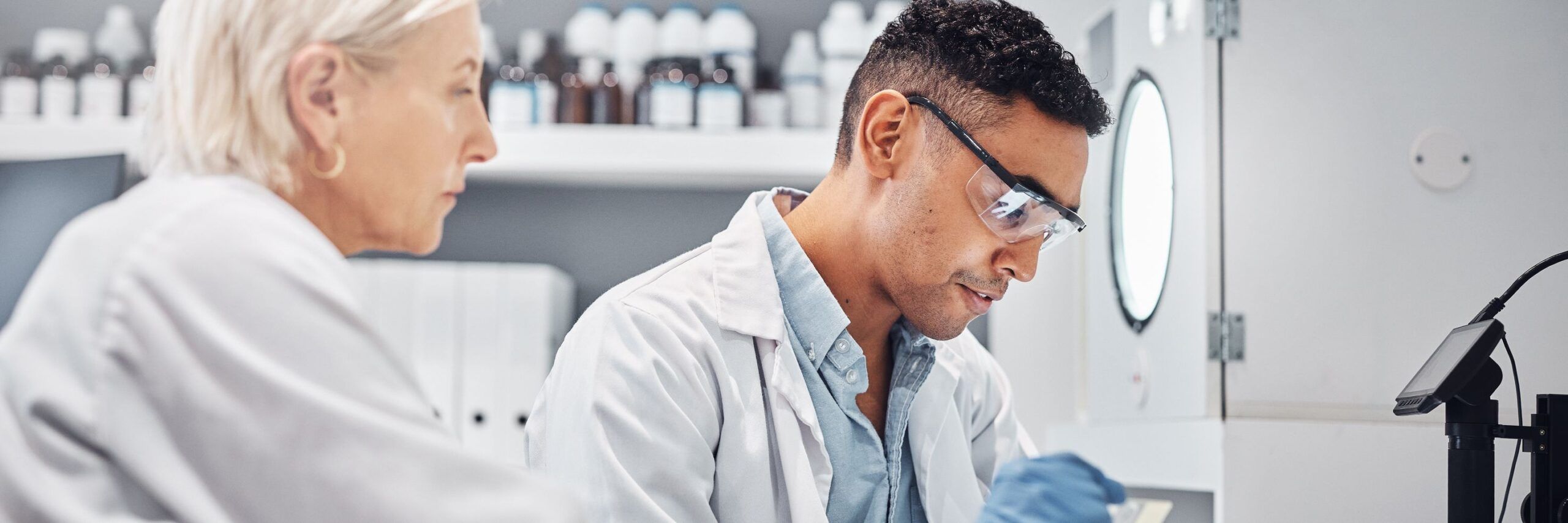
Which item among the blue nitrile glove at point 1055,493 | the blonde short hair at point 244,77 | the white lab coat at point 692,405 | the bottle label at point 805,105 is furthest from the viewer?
the bottle label at point 805,105

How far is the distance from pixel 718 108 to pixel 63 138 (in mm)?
1248

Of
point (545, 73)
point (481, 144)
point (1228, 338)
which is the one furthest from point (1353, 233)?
point (545, 73)

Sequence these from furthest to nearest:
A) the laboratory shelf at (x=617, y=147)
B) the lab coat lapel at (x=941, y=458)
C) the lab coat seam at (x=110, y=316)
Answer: the laboratory shelf at (x=617, y=147) < the lab coat lapel at (x=941, y=458) < the lab coat seam at (x=110, y=316)

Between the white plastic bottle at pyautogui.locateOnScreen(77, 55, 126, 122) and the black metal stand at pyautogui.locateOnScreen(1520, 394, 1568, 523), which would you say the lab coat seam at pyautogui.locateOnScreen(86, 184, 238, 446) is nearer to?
the black metal stand at pyautogui.locateOnScreen(1520, 394, 1568, 523)

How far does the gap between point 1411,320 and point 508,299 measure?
5.19ft

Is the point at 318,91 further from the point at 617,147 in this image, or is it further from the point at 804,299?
the point at 617,147

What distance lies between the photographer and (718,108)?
94.7 inches

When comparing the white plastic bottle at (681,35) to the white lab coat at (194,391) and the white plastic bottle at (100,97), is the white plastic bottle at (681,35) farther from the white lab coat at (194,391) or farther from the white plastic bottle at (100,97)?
the white lab coat at (194,391)

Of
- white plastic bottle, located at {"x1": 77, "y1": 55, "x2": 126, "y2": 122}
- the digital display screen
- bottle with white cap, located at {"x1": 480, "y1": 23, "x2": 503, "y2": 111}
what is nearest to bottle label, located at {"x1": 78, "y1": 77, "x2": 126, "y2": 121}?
white plastic bottle, located at {"x1": 77, "y1": 55, "x2": 126, "y2": 122}

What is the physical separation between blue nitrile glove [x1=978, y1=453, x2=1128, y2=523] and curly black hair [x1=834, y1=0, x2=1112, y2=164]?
41 centimetres

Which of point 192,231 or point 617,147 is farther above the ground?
point 617,147

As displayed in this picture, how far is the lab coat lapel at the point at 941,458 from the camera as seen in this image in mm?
1384

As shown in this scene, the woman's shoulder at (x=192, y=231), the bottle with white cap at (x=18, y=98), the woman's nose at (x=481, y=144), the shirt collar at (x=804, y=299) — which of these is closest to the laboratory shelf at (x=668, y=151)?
the bottle with white cap at (x=18, y=98)

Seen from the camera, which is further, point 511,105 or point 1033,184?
point 511,105
